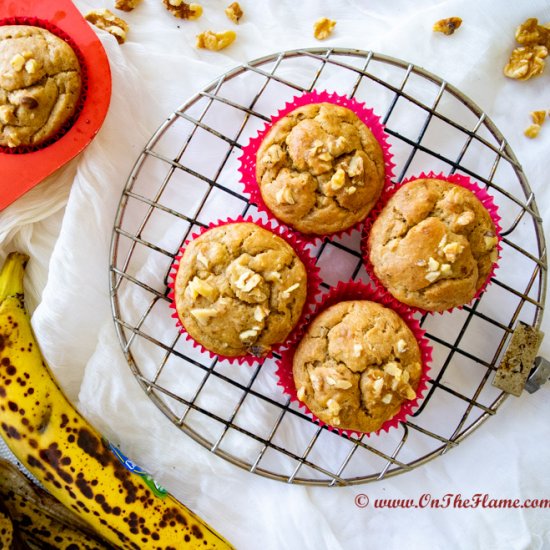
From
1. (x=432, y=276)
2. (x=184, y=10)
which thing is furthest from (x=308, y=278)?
(x=184, y=10)

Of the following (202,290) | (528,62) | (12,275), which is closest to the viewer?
(202,290)

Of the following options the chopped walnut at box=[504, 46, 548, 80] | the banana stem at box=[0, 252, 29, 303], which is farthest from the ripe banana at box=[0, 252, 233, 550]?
the chopped walnut at box=[504, 46, 548, 80]

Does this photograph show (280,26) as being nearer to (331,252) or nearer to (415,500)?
(331,252)

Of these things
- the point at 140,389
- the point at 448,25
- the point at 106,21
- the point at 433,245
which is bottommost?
→ the point at 140,389

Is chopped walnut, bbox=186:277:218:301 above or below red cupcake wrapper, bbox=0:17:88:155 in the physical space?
below

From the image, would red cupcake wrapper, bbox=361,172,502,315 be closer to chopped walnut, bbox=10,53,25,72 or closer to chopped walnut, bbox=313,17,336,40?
chopped walnut, bbox=313,17,336,40

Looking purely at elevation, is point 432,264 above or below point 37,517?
above

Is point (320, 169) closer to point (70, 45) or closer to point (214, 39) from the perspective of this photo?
point (214, 39)
